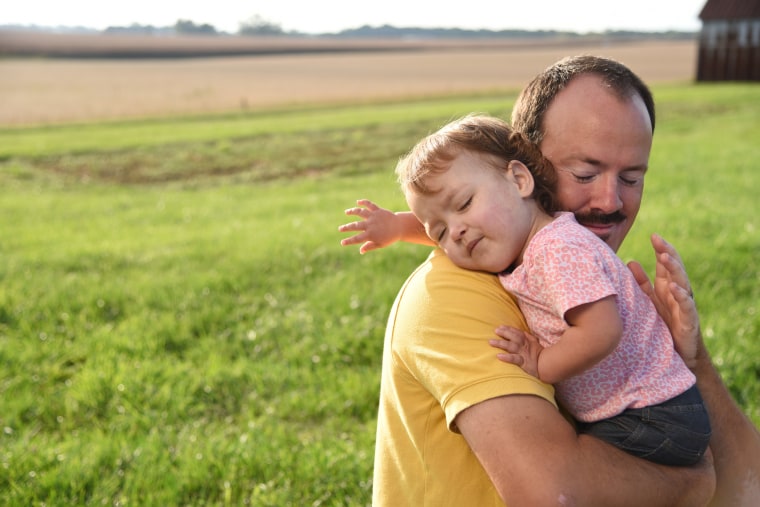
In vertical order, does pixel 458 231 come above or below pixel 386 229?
above

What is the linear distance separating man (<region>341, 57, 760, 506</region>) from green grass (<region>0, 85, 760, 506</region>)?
1.73 metres

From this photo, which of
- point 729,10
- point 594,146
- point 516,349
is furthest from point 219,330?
point 729,10

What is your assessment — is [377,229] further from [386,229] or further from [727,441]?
[727,441]

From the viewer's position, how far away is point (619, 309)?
1.88 metres

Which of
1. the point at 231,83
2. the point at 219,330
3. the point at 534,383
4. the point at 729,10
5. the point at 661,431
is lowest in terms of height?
the point at 231,83

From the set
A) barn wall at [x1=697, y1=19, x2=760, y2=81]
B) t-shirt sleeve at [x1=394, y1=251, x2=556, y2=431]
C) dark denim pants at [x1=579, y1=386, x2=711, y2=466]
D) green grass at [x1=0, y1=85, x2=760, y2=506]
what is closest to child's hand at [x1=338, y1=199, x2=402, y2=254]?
t-shirt sleeve at [x1=394, y1=251, x2=556, y2=431]

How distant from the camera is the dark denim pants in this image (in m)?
1.83

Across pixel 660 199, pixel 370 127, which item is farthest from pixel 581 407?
pixel 370 127

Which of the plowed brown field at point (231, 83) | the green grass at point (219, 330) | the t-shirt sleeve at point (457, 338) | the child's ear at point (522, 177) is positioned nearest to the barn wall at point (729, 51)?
the plowed brown field at point (231, 83)

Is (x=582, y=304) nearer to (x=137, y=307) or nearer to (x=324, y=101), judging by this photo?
(x=137, y=307)

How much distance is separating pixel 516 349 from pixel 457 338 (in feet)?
0.41

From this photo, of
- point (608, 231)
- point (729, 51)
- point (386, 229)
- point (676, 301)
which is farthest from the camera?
point (729, 51)

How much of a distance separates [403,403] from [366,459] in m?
1.97

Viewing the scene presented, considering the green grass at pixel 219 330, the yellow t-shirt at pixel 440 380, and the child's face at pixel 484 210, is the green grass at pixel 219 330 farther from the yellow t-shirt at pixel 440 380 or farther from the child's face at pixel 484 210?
the child's face at pixel 484 210
